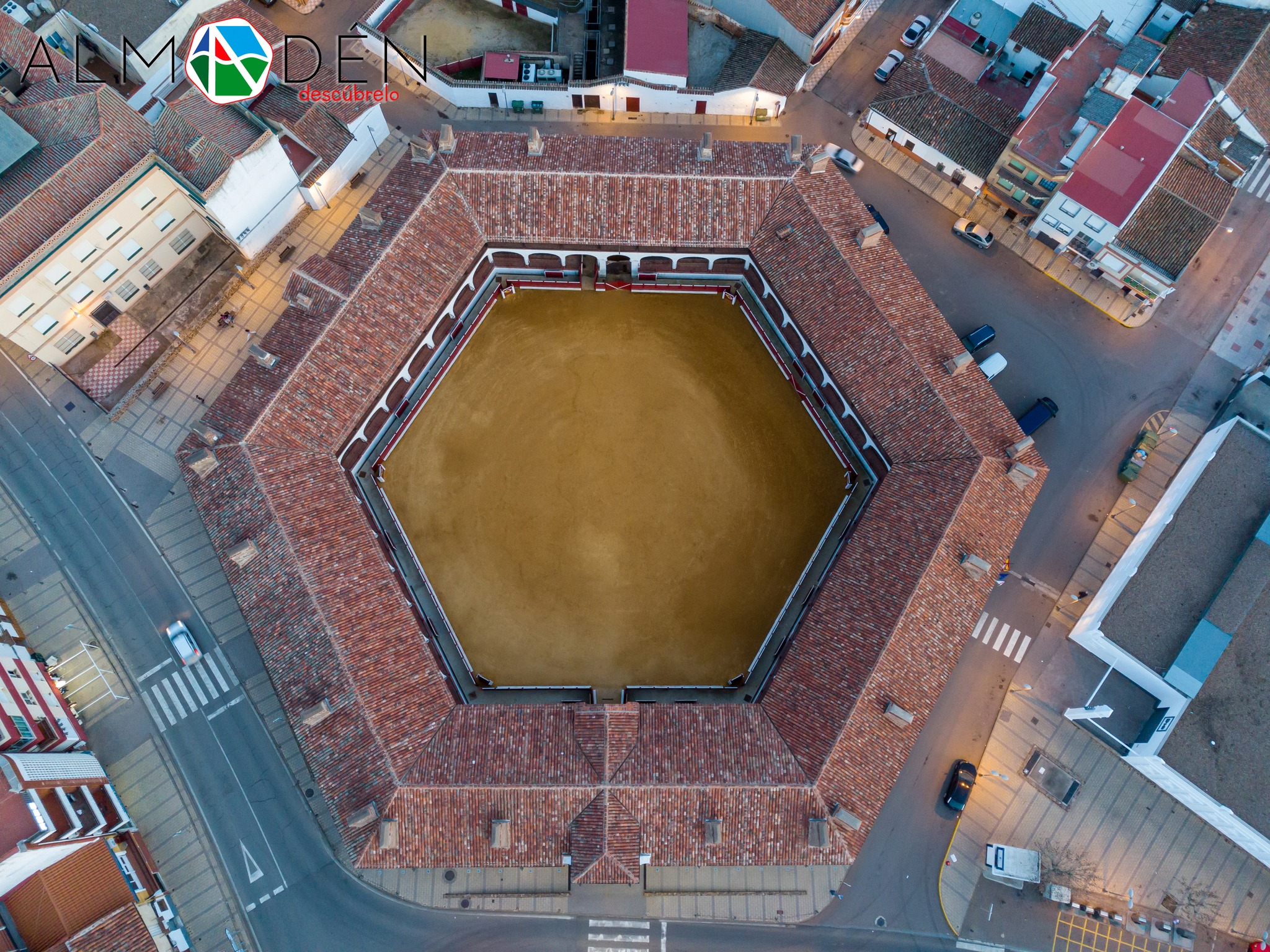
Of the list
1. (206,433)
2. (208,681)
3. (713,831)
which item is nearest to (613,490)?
(713,831)

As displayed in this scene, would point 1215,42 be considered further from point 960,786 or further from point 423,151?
point 423,151

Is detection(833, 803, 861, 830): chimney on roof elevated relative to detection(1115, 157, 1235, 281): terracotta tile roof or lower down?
lower down

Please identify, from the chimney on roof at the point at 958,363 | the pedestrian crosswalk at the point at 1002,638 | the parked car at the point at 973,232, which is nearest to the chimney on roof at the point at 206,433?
the chimney on roof at the point at 958,363

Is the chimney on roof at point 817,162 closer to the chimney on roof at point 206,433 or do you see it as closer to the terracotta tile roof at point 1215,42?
the terracotta tile roof at point 1215,42

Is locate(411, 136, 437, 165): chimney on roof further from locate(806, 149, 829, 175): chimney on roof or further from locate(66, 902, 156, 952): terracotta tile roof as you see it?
locate(66, 902, 156, 952): terracotta tile roof

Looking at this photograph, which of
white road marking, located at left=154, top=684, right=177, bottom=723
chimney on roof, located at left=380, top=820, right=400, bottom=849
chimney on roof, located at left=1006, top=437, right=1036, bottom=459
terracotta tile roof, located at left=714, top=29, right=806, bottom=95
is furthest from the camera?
terracotta tile roof, located at left=714, top=29, right=806, bottom=95

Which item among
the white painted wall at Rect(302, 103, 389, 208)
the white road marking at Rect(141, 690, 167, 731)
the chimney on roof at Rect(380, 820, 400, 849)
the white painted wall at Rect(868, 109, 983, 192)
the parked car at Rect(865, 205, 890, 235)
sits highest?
the white painted wall at Rect(868, 109, 983, 192)

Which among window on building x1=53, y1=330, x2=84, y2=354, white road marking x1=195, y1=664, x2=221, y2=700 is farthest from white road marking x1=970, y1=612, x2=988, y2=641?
window on building x1=53, y1=330, x2=84, y2=354
